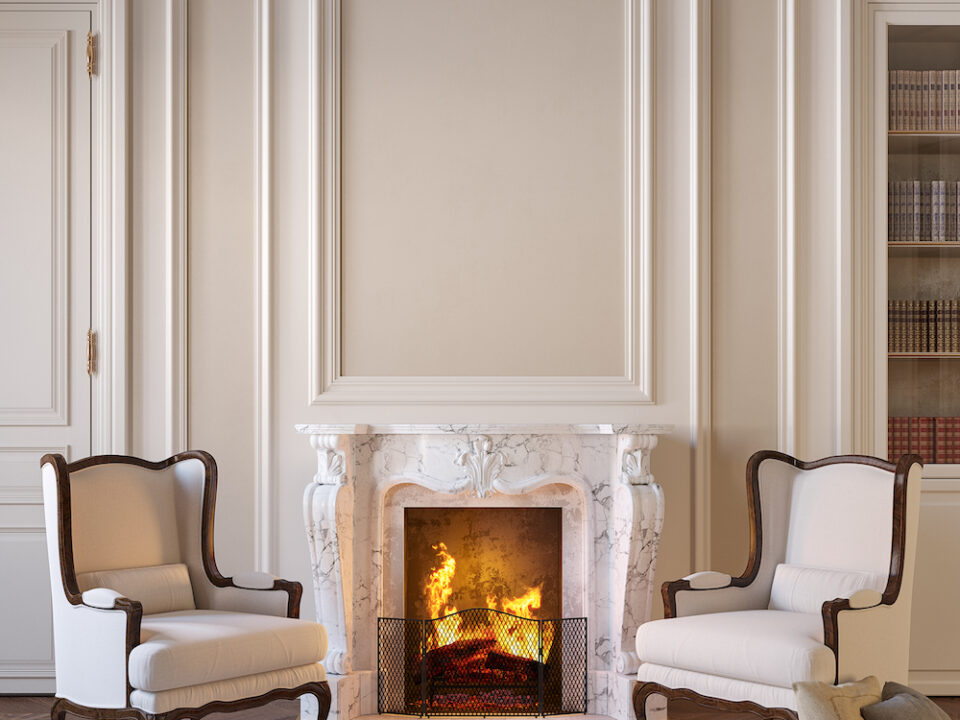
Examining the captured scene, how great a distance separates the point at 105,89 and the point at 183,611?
2152mm

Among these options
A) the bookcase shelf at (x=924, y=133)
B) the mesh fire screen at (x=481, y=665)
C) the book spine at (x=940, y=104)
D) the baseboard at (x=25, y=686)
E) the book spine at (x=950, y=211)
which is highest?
the book spine at (x=940, y=104)

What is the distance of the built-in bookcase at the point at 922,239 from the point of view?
389 centimetres

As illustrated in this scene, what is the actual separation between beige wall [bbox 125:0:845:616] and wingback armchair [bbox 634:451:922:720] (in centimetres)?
39

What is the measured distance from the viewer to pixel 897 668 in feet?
9.64

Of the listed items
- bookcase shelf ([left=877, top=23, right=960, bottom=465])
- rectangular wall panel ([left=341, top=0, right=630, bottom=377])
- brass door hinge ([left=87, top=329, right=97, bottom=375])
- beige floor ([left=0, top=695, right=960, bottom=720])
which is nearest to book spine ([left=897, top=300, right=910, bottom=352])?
bookcase shelf ([left=877, top=23, right=960, bottom=465])

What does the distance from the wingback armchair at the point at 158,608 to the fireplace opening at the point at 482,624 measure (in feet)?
1.39

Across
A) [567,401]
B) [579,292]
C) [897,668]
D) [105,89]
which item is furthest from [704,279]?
[105,89]

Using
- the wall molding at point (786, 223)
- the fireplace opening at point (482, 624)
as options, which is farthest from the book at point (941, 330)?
the fireplace opening at point (482, 624)

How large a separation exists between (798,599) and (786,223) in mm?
1525

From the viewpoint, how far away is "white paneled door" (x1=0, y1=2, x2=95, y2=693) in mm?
3855

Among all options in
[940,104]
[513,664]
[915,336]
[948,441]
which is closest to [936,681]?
[948,441]

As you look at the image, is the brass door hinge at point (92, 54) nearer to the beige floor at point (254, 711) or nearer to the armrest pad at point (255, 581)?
the armrest pad at point (255, 581)

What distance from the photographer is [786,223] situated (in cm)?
385

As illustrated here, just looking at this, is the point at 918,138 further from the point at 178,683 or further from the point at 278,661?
the point at 178,683
